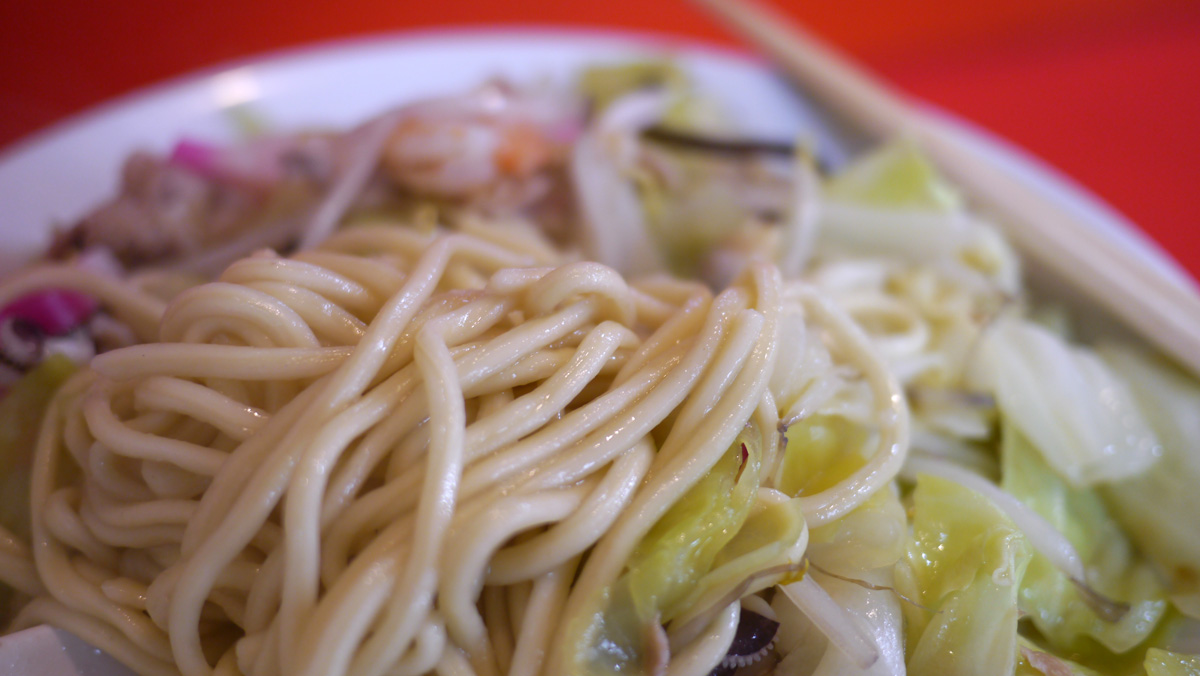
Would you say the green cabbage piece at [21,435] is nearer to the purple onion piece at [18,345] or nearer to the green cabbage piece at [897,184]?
the purple onion piece at [18,345]

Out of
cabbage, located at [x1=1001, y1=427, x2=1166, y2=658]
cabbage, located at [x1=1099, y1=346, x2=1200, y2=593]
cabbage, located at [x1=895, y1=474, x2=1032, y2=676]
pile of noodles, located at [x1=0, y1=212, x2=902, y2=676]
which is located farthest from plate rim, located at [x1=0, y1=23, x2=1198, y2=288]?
pile of noodles, located at [x1=0, y1=212, x2=902, y2=676]

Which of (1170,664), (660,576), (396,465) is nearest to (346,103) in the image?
(396,465)

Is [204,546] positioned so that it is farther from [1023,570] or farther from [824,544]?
[1023,570]

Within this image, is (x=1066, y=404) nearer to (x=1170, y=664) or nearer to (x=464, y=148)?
(x=1170, y=664)

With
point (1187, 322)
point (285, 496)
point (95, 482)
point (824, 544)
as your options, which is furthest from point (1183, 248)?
point (95, 482)

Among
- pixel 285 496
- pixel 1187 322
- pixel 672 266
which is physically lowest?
pixel 672 266

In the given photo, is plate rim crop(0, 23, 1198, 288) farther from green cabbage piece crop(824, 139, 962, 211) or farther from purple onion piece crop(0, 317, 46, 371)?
purple onion piece crop(0, 317, 46, 371)
